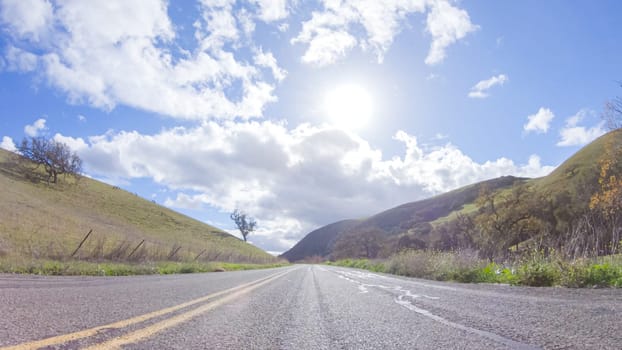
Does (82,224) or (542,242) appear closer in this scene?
(542,242)

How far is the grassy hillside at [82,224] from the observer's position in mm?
19625

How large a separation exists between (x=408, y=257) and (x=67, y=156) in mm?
63764

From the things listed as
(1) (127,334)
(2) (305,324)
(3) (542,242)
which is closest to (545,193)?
(3) (542,242)

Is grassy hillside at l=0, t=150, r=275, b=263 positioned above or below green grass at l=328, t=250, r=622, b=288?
above

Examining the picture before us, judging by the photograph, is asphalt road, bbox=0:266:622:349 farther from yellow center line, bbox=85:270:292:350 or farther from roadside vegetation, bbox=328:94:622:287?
roadside vegetation, bbox=328:94:622:287

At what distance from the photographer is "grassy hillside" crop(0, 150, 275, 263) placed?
19.6 metres

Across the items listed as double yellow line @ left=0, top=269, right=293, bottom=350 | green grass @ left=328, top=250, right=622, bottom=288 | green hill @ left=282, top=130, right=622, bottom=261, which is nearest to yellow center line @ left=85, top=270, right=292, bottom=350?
double yellow line @ left=0, top=269, right=293, bottom=350

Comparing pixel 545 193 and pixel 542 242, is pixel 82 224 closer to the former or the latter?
pixel 542 242

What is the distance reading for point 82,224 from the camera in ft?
122

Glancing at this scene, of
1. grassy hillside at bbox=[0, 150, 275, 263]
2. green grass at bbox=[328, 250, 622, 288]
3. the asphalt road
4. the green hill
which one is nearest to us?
the asphalt road

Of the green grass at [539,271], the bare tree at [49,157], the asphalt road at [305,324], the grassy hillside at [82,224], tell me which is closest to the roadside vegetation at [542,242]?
the green grass at [539,271]

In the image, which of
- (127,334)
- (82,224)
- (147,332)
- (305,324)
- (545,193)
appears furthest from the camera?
(545,193)

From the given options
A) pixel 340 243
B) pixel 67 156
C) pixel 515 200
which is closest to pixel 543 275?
pixel 515 200

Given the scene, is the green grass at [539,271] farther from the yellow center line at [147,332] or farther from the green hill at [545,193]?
the green hill at [545,193]
